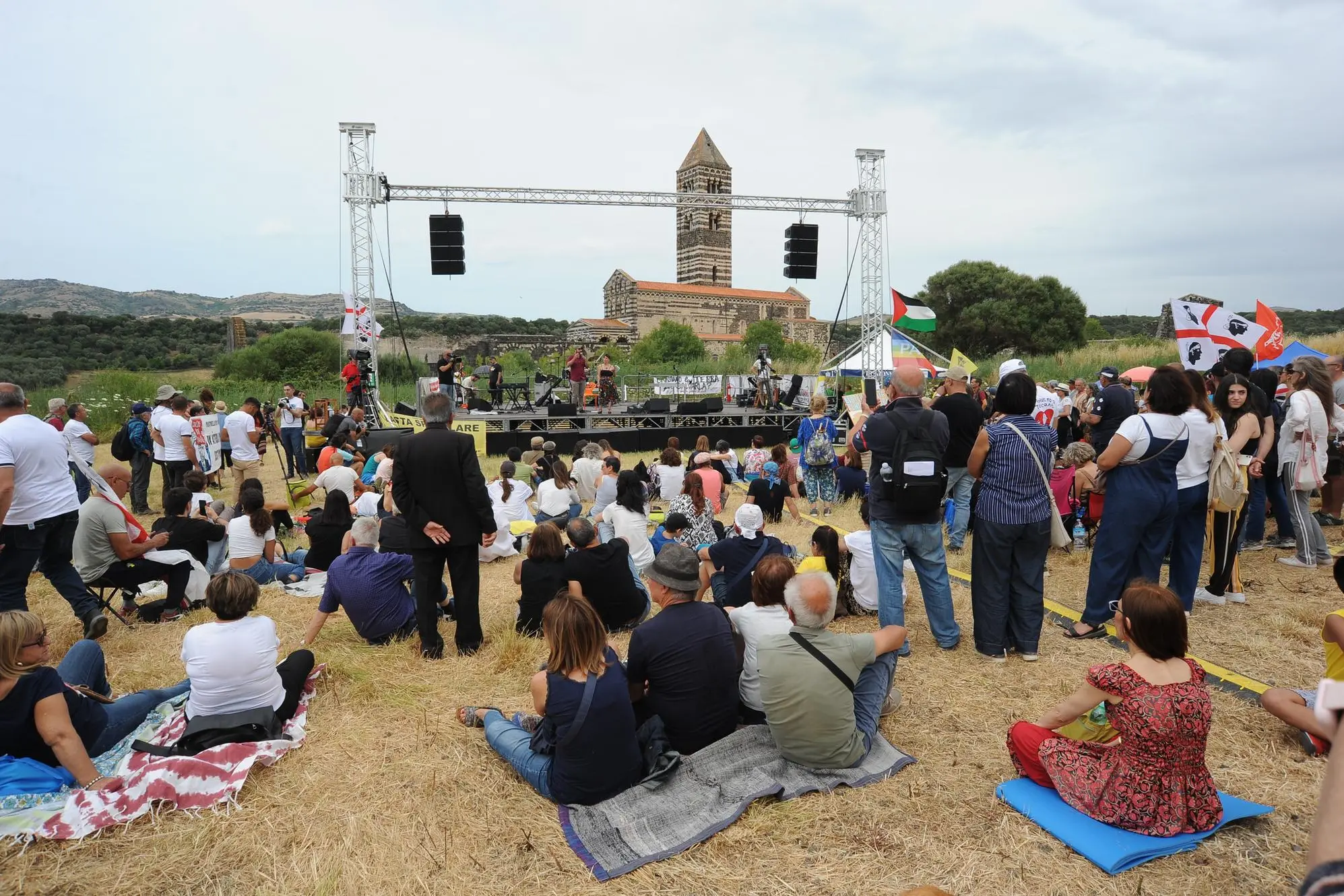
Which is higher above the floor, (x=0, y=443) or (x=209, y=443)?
(x=0, y=443)

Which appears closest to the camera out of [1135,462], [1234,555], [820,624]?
[820,624]

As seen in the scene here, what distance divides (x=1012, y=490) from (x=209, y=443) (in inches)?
352

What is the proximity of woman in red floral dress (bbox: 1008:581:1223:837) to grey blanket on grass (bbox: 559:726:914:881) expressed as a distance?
2.64 ft

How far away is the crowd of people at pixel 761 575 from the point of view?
2.80 metres

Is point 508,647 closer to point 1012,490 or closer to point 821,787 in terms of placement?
point 821,787

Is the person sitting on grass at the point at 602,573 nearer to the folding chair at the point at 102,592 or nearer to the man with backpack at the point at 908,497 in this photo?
the man with backpack at the point at 908,497

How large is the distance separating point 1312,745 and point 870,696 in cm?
193

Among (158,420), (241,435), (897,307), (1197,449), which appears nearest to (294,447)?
(241,435)

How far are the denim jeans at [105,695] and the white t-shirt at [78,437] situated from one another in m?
5.14

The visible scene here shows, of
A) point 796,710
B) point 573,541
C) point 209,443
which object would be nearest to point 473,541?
point 573,541

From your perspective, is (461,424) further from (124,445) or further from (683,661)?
(683,661)

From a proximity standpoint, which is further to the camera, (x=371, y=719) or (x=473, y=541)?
(x=473, y=541)

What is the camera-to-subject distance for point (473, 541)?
4.47 meters

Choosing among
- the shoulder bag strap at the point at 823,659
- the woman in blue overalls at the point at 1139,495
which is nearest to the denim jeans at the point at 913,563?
the woman in blue overalls at the point at 1139,495
